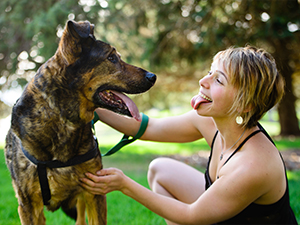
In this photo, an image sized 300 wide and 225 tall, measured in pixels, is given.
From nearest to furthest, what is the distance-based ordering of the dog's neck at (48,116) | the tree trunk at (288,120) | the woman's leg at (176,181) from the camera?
the dog's neck at (48,116), the woman's leg at (176,181), the tree trunk at (288,120)

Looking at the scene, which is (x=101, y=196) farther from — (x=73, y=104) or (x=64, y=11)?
(x=64, y=11)

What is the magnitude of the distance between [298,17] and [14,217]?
23.2ft

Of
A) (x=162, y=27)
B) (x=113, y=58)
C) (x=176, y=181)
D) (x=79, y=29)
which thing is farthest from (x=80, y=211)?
(x=162, y=27)

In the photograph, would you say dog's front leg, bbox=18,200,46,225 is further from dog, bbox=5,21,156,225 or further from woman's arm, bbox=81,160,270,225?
woman's arm, bbox=81,160,270,225

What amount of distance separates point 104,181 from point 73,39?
1141mm

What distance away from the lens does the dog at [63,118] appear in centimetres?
229

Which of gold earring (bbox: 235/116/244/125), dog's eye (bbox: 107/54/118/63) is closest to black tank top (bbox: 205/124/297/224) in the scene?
gold earring (bbox: 235/116/244/125)

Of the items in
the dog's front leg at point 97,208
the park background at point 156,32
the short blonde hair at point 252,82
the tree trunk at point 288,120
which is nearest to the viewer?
the short blonde hair at point 252,82

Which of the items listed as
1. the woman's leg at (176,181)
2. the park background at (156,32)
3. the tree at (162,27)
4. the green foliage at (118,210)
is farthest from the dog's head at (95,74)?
the tree at (162,27)

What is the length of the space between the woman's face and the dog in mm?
578

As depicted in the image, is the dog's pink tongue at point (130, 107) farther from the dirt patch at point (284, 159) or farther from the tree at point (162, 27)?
the dirt patch at point (284, 159)

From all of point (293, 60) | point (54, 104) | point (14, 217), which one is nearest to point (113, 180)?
point (54, 104)

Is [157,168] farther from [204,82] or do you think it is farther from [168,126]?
[204,82]

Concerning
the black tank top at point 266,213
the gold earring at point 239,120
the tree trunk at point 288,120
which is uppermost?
the gold earring at point 239,120
